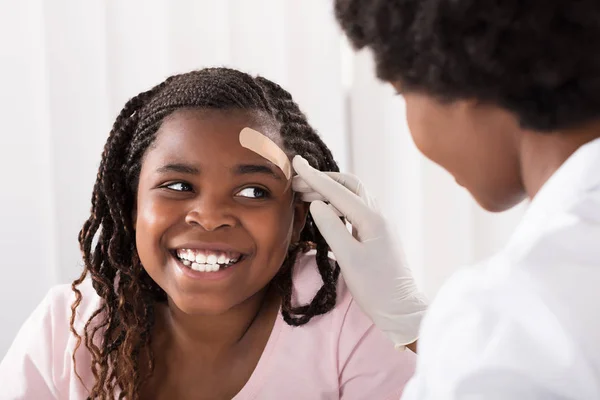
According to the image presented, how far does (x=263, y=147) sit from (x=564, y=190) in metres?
0.59

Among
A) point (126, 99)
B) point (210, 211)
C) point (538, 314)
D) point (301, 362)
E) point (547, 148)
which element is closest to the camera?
point (538, 314)

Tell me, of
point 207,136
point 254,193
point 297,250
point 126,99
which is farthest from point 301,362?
point 126,99

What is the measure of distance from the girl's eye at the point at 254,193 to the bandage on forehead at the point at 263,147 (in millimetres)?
45

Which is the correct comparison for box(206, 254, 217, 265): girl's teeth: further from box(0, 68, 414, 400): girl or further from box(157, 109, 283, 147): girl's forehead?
box(157, 109, 283, 147): girl's forehead

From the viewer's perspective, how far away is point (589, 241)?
2.12ft

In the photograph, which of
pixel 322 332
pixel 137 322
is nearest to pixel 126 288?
pixel 137 322

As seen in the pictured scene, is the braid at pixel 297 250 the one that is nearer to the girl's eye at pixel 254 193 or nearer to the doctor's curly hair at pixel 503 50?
the girl's eye at pixel 254 193

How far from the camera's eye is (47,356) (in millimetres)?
1324

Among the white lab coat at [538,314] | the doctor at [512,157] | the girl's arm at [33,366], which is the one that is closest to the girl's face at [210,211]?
the girl's arm at [33,366]

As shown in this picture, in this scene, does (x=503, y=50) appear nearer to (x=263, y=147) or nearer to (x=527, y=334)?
(x=527, y=334)

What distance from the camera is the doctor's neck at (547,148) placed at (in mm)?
727

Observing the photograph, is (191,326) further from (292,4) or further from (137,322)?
(292,4)

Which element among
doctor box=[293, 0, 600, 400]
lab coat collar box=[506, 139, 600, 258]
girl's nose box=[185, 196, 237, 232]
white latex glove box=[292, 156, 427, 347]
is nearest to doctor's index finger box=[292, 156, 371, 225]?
white latex glove box=[292, 156, 427, 347]

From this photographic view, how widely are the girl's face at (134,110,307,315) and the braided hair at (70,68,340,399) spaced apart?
0.05m
